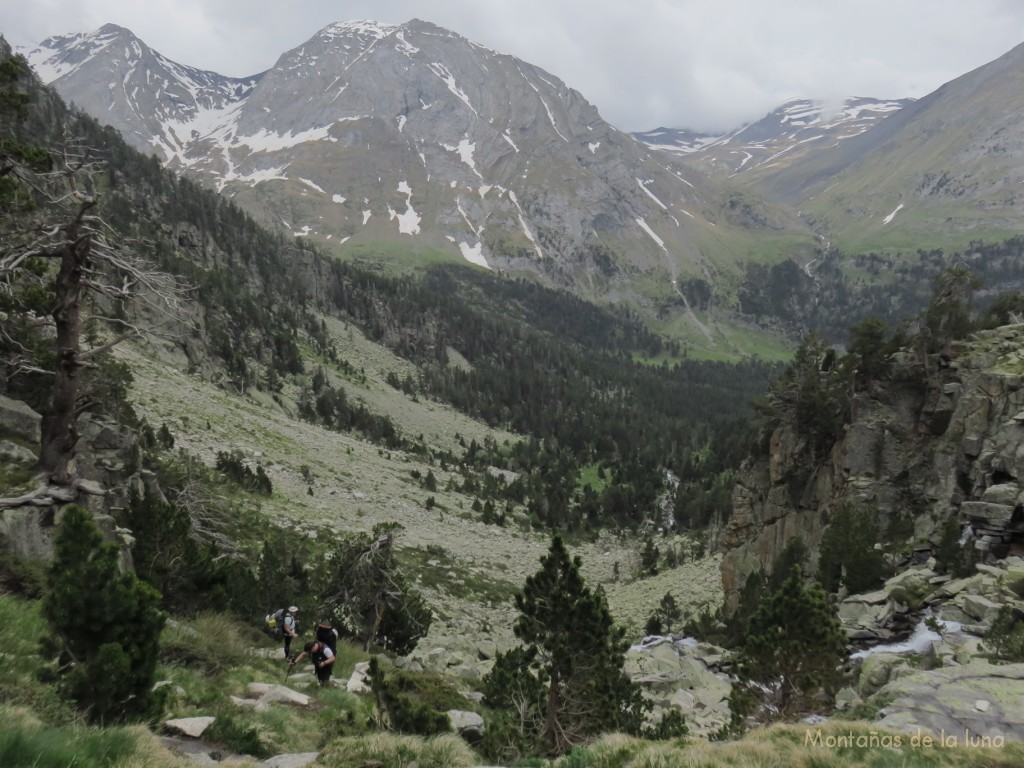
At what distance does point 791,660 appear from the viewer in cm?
1284

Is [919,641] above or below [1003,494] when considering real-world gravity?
below

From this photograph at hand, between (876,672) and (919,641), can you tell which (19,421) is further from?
(919,641)

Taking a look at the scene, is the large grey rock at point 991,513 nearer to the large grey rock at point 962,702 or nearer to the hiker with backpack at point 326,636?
the large grey rock at point 962,702

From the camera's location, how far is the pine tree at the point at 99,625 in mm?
6387

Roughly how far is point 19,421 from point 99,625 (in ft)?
33.5

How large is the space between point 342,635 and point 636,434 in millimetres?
114387

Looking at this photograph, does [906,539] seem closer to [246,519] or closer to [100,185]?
[246,519]

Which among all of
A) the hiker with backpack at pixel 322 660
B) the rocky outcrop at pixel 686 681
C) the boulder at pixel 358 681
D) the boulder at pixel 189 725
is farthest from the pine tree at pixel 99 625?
the rocky outcrop at pixel 686 681

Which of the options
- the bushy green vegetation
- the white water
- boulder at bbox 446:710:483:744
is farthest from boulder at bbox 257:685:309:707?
the bushy green vegetation

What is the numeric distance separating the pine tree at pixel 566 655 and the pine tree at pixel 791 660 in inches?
112

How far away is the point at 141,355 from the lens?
6138cm

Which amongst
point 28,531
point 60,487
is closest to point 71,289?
point 60,487

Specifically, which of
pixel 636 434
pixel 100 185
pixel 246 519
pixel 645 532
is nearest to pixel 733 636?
pixel 246 519

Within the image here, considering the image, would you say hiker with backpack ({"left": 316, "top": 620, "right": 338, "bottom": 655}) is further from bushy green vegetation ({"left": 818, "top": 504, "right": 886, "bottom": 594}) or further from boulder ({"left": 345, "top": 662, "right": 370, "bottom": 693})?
bushy green vegetation ({"left": 818, "top": 504, "right": 886, "bottom": 594})
